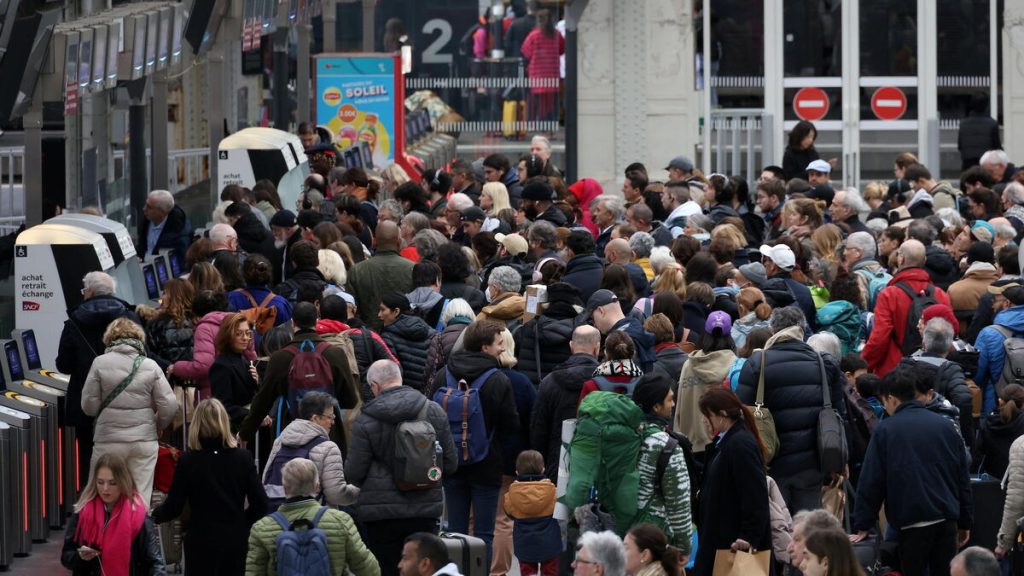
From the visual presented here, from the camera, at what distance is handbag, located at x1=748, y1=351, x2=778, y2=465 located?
10.4m

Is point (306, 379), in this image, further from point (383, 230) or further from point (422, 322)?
point (383, 230)

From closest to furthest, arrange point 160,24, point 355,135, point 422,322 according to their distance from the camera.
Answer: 1. point 422,322
2. point 160,24
3. point 355,135

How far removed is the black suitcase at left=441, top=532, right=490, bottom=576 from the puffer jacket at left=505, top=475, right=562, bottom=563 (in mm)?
604

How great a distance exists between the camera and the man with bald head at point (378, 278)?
13609 mm

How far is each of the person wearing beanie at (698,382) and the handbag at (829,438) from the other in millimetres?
576

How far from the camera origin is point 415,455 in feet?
33.1

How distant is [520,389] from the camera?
11.1 metres

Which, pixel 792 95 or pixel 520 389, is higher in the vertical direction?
pixel 792 95

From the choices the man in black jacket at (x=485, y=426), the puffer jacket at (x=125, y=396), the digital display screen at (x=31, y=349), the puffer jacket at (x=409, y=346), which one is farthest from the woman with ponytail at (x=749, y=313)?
the digital display screen at (x=31, y=349)

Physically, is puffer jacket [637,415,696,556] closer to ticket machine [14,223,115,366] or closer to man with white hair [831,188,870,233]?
ticket machine [14,223,115,366]

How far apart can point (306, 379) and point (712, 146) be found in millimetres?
17187

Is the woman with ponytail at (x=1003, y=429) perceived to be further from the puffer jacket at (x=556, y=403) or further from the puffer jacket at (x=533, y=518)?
the puffer jacket at (x=533, y=518)

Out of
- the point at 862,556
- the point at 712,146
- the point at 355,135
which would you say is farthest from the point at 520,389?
the point at 712,146

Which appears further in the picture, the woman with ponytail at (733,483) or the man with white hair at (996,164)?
the man with white hair at (996,164)
